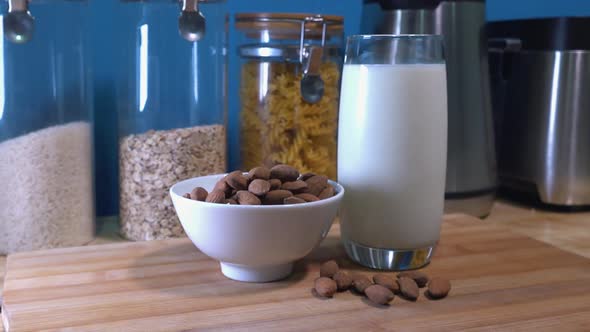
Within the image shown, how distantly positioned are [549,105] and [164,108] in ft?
2.19

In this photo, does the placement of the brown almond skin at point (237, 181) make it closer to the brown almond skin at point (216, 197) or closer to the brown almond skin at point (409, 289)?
the brown almond skin at point (216, 197)

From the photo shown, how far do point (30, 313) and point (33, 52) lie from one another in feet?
1.30

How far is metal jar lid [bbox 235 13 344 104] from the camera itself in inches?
36.4

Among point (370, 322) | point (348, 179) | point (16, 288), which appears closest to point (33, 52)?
point (16, 288)

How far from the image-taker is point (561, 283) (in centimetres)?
70

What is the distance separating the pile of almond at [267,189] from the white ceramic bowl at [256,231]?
15mm

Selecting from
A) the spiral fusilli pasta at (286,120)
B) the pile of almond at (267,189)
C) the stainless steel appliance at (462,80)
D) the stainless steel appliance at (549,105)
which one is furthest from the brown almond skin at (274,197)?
the stainless steel appliance at (549,105)

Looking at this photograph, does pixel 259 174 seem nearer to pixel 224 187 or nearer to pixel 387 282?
pixel 224 187

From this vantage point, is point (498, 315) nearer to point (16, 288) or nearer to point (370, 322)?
point (370, 322)

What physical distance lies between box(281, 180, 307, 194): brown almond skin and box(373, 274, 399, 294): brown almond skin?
0.39ft

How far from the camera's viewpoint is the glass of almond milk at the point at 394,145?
2.36 ft

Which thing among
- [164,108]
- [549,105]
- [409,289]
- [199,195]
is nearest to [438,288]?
[409,289]

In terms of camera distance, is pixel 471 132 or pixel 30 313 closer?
pixel 30 313

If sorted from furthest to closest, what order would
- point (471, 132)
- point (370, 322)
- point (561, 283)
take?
point (471, 132) → point (561, 283) → point (370, 322)
